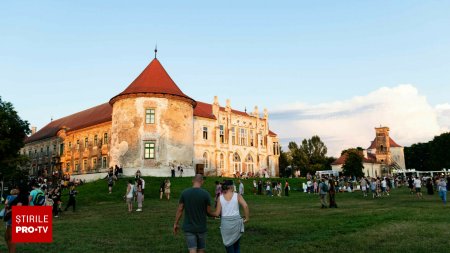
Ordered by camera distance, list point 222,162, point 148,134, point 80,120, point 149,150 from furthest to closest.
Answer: point 80,120 → point 222,162 → point 148,134 → point 149,150

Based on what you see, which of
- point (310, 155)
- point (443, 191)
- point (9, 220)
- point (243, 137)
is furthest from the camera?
point (310, 155)

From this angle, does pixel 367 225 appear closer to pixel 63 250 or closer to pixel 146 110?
pixel 63 250

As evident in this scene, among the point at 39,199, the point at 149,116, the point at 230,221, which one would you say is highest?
the point at 149,116

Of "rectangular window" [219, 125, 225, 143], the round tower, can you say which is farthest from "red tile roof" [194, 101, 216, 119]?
the round tower

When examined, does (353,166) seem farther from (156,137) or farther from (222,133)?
A: (156,137)

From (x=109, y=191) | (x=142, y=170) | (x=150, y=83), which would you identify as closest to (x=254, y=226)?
(x=109, y=191)

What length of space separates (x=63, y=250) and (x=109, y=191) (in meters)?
20.8

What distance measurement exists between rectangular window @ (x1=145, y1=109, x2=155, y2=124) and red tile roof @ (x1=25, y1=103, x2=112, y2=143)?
10.3 metres

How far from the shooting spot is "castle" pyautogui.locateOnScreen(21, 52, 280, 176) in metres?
41.1

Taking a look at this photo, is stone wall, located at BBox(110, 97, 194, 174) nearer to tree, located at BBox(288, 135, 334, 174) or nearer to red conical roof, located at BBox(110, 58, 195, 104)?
red conical roof, located at BBox(110, 58, 195, 104)

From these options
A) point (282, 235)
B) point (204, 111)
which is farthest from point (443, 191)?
point (204, 111)

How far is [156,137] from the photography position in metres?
41.0

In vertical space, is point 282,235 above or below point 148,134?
below

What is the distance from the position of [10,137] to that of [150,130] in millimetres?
16531
